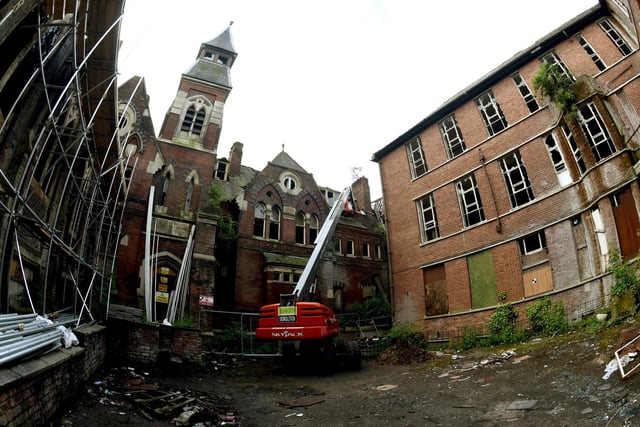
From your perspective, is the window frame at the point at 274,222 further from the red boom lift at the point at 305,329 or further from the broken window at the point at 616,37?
the broken window at the point at 616,37

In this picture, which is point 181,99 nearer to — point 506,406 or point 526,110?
point 526,110

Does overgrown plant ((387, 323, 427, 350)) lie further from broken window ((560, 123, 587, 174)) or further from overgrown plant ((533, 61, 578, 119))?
overgrown plant ((533, 61, 578, 119))

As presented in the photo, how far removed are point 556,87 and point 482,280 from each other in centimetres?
824

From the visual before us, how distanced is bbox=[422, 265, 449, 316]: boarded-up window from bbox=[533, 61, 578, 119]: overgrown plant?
8.31 metres

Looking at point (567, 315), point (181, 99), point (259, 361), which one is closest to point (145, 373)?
point (259, 361)

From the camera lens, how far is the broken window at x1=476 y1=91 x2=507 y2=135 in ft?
54.0

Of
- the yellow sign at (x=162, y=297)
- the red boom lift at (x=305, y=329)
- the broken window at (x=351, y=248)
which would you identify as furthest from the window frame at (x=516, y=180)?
the yellow sign at (x=162, y=297)

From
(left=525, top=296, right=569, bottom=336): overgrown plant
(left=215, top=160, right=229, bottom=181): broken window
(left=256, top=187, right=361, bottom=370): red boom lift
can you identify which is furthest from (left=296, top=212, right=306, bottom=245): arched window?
(left=525, top=296, right=569, bottom=336): overgrown plant

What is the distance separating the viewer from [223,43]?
1028 inches

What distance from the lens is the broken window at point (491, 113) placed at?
16467 mm

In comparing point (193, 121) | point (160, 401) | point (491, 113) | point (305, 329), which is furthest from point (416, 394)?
point (193, 121)

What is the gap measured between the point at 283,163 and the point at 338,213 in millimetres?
9406

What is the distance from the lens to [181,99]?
2155cm

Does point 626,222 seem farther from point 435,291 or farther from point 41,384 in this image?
point 41,384
